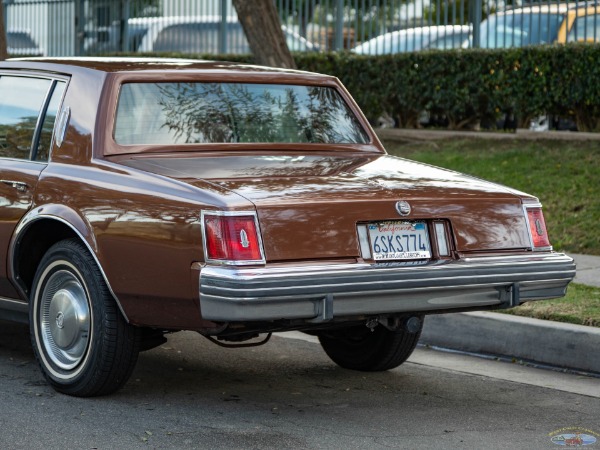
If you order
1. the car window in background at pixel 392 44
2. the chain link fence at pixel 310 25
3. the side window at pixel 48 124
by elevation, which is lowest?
the side window at pixel 48 124

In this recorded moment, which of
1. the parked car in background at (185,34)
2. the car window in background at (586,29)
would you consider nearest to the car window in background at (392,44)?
the car window in background at (586,29)

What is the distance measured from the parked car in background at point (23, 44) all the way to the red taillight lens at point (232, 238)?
18151mm

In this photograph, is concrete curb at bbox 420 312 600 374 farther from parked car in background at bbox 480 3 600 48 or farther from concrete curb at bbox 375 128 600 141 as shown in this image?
parked car in background at bbox 480 3 600 48

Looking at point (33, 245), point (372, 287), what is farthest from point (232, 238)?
point (33, 245)

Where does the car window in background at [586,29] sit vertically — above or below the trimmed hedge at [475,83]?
above

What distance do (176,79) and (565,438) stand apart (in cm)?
267

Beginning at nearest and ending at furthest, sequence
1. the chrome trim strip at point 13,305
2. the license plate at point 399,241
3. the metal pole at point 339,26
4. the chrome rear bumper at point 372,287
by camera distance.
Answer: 1. the chrome rear bumper at point 372,287
2. the license plate at point 399,241
3. the chrome trim strip at point 13,305
4. the metal pole at point 339,26

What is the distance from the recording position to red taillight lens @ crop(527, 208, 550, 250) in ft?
19.4

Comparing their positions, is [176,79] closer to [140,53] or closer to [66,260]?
[66,260]

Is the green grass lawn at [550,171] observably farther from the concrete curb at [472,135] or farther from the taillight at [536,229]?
the taillight at [536,229]

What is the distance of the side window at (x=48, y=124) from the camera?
6285 millimetres

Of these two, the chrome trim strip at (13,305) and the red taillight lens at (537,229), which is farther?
the chrome trim strip at (13,305)

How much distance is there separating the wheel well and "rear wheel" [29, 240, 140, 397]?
14cm

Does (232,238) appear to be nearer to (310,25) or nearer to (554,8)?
(554,8)
